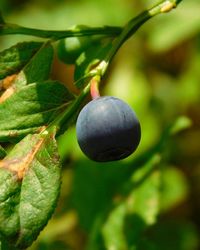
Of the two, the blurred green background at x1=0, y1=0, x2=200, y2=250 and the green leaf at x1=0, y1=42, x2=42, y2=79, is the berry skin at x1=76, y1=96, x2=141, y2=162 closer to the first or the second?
the green leaf at x1=0, y1=42, x2=42, y2=79

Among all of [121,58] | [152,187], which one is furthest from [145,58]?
[152,187]

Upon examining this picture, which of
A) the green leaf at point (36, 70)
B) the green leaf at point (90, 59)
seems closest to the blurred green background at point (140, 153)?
the green leaf at point (90, 59)

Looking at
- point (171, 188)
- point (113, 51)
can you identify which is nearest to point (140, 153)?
point (171, 188)

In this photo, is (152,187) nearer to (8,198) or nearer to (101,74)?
(101,74)

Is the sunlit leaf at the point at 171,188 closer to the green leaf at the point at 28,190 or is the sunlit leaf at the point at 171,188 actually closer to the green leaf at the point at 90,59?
the green leaf at the point at 90,59

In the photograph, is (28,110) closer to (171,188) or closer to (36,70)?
(36,70)

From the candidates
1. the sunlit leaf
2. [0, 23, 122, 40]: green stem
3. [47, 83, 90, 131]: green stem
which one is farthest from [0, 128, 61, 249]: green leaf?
the sunlit leaf
